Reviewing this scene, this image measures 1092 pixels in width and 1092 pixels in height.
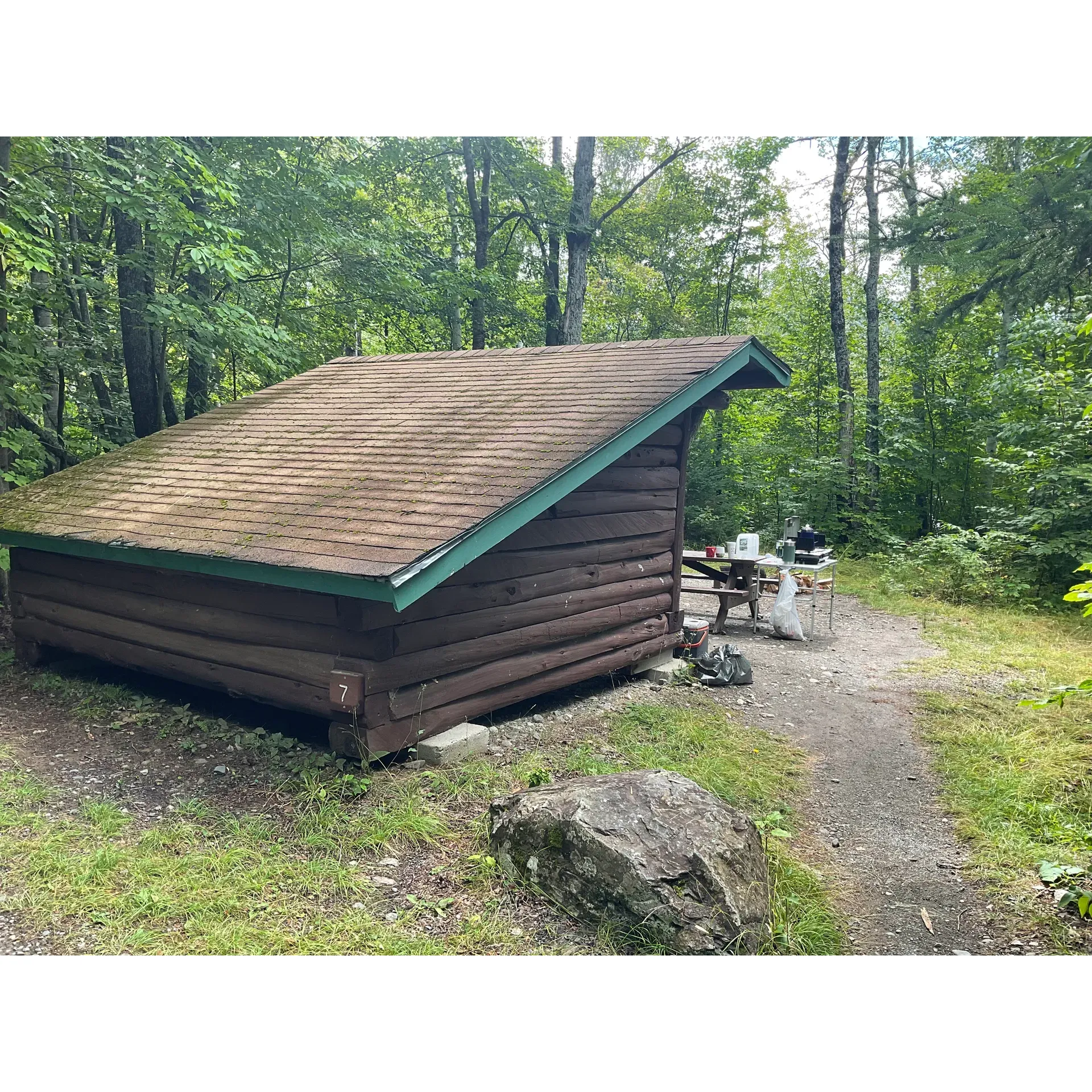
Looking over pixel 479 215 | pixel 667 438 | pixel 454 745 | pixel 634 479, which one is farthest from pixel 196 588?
pixel 479 215

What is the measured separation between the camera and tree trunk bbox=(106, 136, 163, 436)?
410 inches

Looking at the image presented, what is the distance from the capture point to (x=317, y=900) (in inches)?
154

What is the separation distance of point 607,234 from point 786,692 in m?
15.7

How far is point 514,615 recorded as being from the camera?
6395 millimetres

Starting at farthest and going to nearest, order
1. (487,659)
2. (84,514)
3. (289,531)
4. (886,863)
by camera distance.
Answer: (84,514) < (487,659) < (289,531) < (886,863)

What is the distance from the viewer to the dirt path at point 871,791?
4.01 meters

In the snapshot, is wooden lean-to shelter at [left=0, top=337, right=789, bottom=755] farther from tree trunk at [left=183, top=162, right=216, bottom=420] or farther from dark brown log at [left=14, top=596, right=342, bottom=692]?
tree trunk at [left=183, top=162, right=216, bottom=420]

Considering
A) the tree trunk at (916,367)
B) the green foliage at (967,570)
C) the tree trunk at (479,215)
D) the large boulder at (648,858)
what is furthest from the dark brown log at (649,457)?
the tree trunk at (916,367)

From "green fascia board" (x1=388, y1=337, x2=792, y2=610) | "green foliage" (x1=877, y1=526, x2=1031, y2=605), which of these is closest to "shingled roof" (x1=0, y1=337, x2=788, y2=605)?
"green fascia board" (x1=388, y1=337, x2=792, y2=610)

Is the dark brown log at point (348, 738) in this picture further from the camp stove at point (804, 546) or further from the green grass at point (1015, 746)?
the camp stove at point (804, 546)

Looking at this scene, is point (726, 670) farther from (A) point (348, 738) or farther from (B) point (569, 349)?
(A) point (348, 738)
